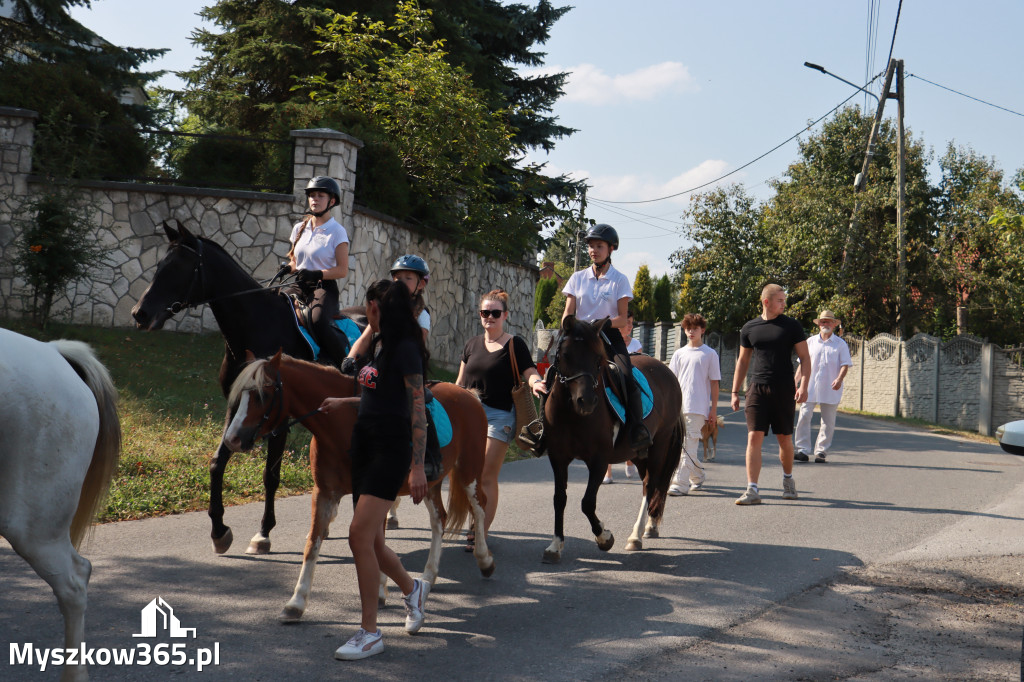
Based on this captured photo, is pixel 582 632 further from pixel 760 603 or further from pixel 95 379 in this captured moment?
pixel 95 379

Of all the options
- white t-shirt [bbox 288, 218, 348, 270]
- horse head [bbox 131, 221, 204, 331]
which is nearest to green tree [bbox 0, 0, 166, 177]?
white t-shirt [bbox 288, 218, 348, 270]

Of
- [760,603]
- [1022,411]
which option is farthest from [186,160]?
[1022,411]

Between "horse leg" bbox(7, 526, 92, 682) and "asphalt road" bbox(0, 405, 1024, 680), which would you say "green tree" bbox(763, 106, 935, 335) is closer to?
"asphalt road" bbox(0, 405, 1024, 680)

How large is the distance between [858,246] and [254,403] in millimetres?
27539

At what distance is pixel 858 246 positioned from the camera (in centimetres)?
2927

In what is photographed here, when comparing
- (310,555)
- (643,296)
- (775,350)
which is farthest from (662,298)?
(310,555)

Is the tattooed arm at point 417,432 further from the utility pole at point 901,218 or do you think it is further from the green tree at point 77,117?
the utility pole at point 901,218

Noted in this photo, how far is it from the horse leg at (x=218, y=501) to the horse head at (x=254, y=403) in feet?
3.15

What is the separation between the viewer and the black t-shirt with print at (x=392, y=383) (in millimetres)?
4703

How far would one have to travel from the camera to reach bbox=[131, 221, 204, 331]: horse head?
691cm

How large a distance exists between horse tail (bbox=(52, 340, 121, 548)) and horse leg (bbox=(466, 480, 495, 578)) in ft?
8.20

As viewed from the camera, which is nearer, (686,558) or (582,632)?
(582,632)

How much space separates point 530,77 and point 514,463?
17868 millimetres

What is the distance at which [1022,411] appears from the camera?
21.7m
